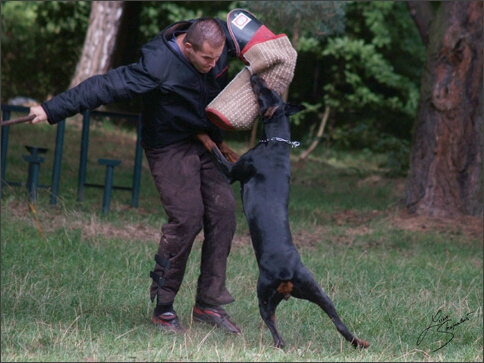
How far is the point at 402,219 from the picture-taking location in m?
9.95

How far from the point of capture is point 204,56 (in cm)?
473

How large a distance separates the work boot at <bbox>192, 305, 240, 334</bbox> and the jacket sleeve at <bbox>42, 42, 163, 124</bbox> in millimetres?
1493

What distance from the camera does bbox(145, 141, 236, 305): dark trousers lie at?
505 centimetres

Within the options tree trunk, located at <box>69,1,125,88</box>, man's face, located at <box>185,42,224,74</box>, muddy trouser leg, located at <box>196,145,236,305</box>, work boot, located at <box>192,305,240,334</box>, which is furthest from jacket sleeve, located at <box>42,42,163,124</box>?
tree trunk, located at <box>69,1,125,88</box>

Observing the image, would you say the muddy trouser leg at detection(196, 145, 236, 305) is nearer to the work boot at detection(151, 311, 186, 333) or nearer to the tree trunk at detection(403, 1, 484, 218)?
the work boot at detection(151, 311, 186, 333)

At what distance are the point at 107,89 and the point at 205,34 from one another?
0.65 metres

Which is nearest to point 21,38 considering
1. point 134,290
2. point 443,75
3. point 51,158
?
point 51,158

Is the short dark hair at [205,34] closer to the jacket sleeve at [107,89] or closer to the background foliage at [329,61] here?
the jacket sleeve at [107,89]

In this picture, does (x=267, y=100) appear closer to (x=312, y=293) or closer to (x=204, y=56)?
(x=204, y=56)

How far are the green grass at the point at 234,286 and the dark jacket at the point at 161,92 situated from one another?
1205 mm

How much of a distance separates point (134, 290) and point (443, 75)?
5.61m

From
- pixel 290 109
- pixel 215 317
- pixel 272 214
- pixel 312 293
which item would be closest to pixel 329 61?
pixel 290 109

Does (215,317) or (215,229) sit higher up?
(215,229)

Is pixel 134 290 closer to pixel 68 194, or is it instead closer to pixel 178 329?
pixel 178 329
